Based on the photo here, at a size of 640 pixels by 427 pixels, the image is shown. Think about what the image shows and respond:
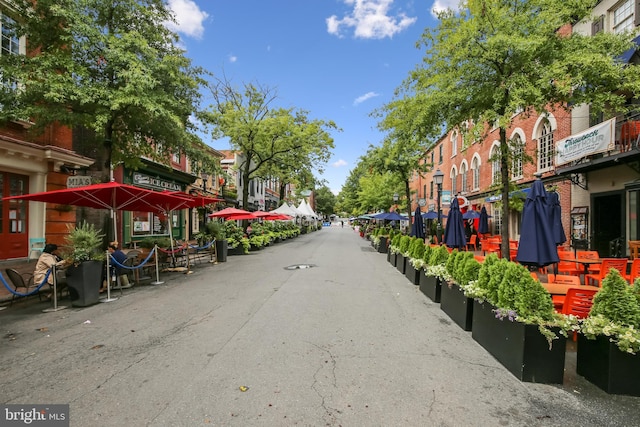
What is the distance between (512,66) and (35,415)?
33.1 ft

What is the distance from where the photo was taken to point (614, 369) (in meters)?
3.35

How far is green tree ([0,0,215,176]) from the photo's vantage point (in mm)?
7984

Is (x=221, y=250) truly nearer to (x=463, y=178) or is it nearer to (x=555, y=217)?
(x=555, y=217)

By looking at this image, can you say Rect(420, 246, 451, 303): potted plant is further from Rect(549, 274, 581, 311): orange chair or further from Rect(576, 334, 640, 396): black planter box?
Rect(576, 334, 640, 396): black planter box

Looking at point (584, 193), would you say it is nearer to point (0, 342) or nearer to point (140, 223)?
point (0, 342)

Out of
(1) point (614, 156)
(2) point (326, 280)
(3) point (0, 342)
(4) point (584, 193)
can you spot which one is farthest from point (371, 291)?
(4) point (584, 193)

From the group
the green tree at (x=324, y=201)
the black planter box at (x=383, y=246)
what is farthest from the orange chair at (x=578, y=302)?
the green tree at (x=324, y=201)

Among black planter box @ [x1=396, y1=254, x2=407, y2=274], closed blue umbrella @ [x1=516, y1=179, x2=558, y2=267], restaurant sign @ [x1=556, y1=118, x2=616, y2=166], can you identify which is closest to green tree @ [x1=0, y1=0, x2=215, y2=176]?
black planter box @ [x1=396, y1=254, x2=407, y2=274]

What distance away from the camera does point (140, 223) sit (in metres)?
19.1

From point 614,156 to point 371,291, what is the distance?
8485 mm

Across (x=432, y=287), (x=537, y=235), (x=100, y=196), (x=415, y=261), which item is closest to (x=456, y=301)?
(x=432, y=287)

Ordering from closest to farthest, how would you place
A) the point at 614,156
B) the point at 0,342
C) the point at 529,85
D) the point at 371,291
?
1. the point at 0,342
2. the point at 529,85
3. the point at 371,291
4. the point at 614,156

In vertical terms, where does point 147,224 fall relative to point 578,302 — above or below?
above

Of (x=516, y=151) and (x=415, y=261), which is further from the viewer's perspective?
(x=516, y=151)
